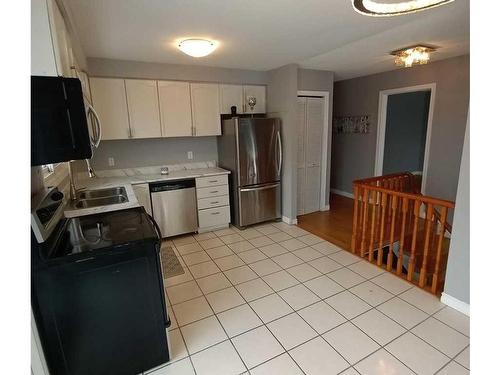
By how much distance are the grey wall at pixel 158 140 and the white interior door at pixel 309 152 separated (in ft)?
2.70

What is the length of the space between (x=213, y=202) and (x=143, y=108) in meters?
1.54

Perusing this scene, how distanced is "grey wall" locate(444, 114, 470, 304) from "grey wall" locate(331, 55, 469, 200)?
6.29 ft

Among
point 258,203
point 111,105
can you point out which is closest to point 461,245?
point 258,203

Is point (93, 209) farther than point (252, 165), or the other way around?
point (252, 165)

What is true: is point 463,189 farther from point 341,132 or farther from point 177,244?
point 341,132

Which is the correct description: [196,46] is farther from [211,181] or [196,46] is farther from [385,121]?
[385,121]

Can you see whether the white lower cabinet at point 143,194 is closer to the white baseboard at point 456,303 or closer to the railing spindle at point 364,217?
the railing spindle at point 364,217

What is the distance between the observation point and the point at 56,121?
44.4 inches

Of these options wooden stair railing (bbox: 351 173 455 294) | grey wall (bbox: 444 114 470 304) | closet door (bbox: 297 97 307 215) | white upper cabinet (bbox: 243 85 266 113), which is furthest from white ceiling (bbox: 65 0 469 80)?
wooden stair railing (bbox: 351 173 455 294)

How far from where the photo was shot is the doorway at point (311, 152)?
4.08 m

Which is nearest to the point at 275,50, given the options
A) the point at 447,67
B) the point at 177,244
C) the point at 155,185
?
the point at 155,185

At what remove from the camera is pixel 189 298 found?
2.34 m

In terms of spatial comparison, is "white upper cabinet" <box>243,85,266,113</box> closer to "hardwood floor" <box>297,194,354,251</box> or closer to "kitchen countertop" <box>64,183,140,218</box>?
"hardwood floor" <box>297,194,354,251</box>
